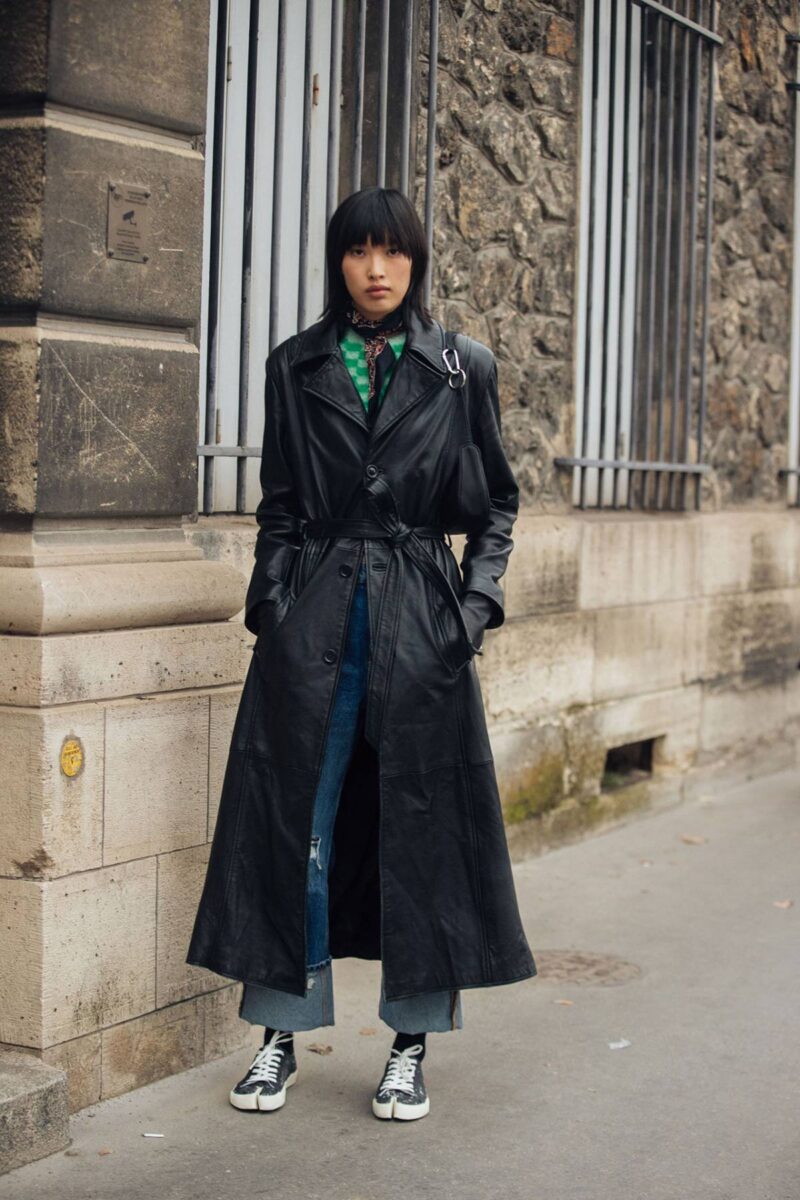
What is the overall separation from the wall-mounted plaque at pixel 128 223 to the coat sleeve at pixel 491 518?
910 mm

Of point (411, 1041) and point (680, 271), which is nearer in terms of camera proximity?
point (411, 1041)

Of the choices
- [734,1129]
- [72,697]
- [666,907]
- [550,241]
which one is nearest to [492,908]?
[734,1129]

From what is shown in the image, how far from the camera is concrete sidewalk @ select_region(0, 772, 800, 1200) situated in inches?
154

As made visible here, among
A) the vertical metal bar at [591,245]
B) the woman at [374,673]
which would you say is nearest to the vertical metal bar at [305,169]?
the woman at [374,673]

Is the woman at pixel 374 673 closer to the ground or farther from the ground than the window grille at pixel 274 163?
closer to the ground

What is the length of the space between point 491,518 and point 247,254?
166 centimetres

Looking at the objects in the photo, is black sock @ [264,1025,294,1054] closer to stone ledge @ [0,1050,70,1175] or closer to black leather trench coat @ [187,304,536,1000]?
black leather trench coat @ [187,304,536,1000]

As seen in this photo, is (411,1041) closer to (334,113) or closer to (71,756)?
(71,756)

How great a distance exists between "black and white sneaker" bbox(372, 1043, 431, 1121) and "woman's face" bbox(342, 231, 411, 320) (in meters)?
1.79

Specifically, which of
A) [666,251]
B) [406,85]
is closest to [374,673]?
[406,85]

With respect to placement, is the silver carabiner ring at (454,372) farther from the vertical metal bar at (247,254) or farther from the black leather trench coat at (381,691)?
the vertical metal bar at (247,254)

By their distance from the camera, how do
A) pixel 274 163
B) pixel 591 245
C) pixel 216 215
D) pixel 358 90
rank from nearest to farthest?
pixel 216 215 → pixel 274 163 → pixel 358 90 → pixel 591 245

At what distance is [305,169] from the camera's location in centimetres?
582

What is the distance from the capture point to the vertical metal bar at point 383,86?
6086 millimetres
